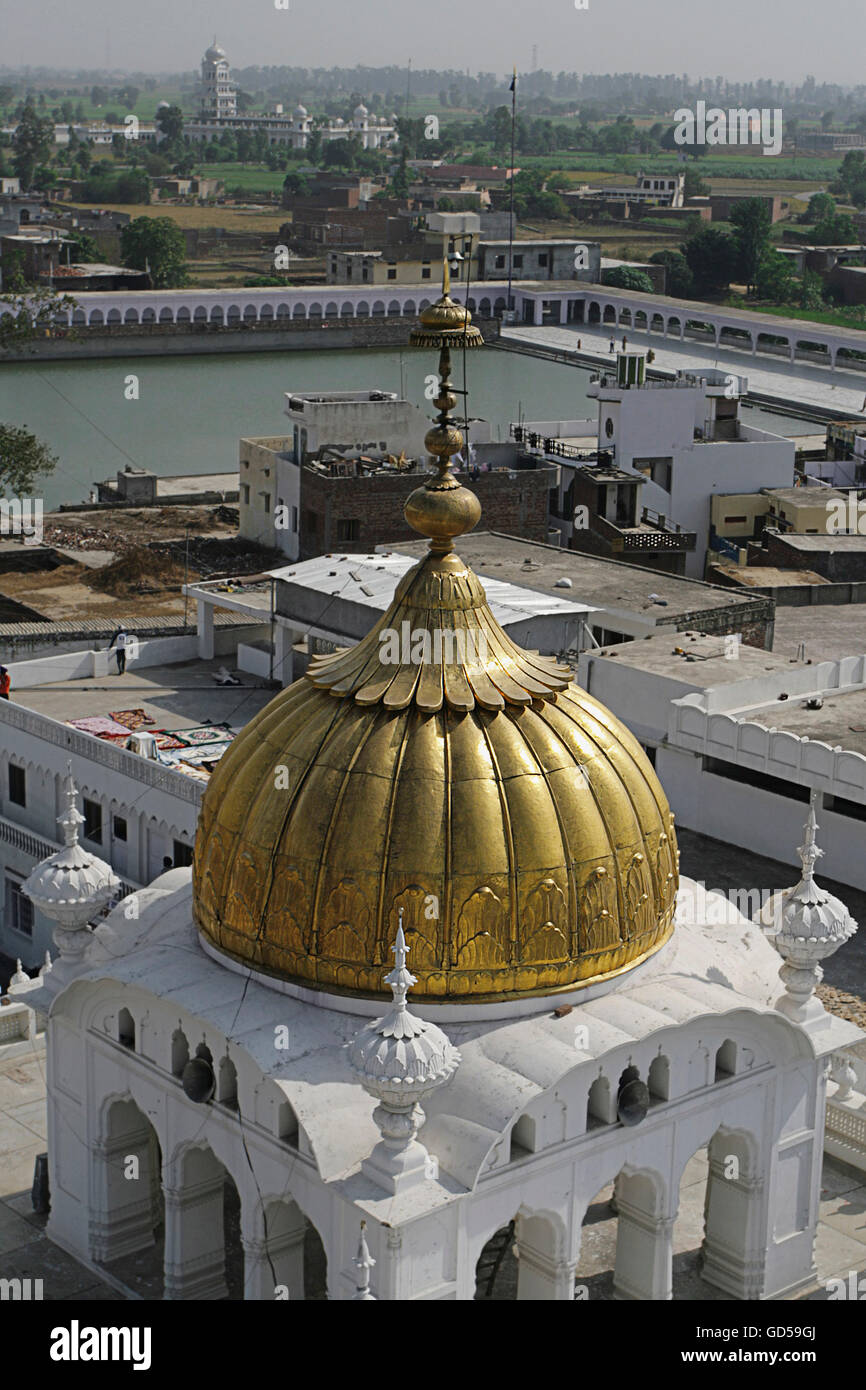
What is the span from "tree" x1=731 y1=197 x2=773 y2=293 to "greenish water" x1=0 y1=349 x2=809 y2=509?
102 ft

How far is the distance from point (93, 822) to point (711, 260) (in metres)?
120

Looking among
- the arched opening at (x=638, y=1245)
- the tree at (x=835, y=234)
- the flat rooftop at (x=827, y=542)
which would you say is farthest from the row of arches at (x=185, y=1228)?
the tree at (x=835, y=234)

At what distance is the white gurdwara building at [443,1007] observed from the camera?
1792cm

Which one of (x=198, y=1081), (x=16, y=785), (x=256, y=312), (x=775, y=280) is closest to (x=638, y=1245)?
(x=198, y=1081)

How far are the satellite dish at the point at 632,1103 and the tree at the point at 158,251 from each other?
122384 millimetres

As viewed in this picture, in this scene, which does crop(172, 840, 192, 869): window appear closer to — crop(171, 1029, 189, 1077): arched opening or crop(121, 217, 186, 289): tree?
crop(171, 1029, 189, 1077): arched opening

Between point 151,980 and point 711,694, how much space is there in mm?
16280

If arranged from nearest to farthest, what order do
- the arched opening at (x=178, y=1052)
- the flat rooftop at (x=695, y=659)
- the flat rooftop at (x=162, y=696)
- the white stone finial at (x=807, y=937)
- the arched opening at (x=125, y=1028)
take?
the arched opening at (x=178, y=1052), the white stone finial at (x=807, y=937), the arched opening at (x=125, y=1028), the flat rooftop at (x=695, y=659), the flat rooftop at (x=162, y=696)

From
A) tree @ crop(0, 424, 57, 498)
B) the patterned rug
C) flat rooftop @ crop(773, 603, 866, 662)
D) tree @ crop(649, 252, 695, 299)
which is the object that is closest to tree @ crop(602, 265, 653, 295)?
tree @ crop(649, 252, 695, 299)

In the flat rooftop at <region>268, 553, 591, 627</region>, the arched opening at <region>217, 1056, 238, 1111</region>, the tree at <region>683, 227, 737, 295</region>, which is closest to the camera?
the arched opening at <region>217, 1056, 238, 1111</region>

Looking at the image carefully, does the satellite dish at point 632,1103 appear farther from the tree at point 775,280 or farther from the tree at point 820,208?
the tree at point 820,208

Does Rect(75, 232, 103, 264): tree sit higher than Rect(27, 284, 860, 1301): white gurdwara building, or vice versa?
Rect(75, 232, 103, 264): tree

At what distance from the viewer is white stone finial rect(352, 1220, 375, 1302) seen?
1681 centimetres

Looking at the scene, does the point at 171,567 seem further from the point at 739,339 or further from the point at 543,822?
the point at 739,339
